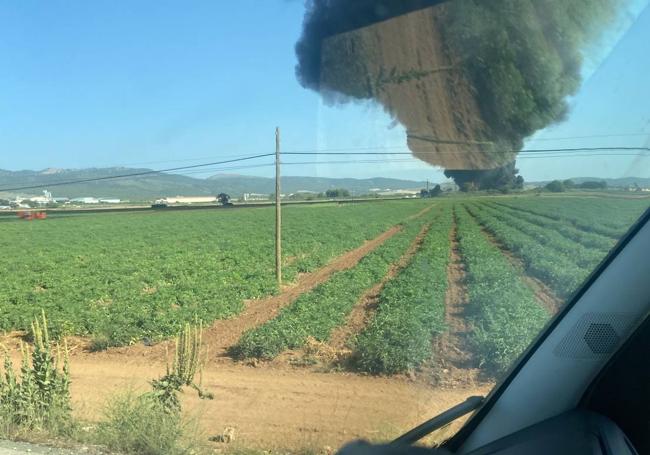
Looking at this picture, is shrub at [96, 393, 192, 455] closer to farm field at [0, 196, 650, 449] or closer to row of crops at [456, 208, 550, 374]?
farm field at [0, 196, 650, 449]

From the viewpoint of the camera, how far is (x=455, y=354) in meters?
7.05

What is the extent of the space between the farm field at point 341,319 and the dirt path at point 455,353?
2 cm

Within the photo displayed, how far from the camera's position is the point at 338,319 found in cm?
990

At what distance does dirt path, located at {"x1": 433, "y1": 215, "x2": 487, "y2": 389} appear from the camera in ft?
20.7

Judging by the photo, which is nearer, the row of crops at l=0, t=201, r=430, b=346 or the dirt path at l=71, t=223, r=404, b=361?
the dirt path at l=71, t=223, r=404, b=361

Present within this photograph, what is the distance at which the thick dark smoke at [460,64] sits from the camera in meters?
3.58

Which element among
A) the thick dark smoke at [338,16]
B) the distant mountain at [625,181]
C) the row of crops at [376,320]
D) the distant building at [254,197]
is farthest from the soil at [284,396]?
the distant building at [254,197]

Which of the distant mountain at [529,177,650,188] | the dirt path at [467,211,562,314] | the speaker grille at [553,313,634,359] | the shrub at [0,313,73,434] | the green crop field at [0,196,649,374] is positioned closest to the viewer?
the speaker grille at [553,313,634,359]

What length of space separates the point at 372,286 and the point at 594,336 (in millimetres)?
10779

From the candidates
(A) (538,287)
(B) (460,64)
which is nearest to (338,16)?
(B) (460,64)

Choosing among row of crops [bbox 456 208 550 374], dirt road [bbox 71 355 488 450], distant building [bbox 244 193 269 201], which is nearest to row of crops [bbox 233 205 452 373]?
dirt road [bbox 71 355 488 450]

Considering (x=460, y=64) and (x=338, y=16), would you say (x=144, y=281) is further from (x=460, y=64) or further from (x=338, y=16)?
(x=460, y=64)

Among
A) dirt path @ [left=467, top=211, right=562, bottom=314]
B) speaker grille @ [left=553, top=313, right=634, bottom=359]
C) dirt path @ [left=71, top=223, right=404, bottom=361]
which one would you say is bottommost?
dirt path @ [left=71, top=223, right=404, bottom=361]

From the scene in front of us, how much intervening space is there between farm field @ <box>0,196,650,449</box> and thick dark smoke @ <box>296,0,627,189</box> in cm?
73
